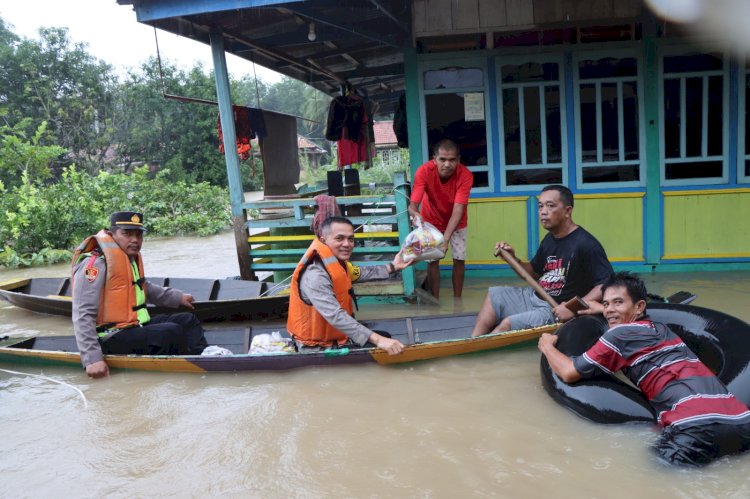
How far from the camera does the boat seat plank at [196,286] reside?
7.25 metres

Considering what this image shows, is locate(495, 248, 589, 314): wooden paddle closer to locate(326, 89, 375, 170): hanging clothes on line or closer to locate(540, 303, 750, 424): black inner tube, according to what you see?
locate(540, 303, 750, 424): black inner tube

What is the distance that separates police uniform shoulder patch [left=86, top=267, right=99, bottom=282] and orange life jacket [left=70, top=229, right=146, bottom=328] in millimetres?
41

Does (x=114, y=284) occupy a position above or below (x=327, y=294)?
above

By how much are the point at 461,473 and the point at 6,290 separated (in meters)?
6.87

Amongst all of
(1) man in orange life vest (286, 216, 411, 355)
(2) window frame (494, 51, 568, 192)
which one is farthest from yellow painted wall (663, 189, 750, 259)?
(1) man in orange life vest (286, 216, 411, 355)

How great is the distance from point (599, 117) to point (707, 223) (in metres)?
1.73

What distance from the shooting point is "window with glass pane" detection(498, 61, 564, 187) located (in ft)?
23.7

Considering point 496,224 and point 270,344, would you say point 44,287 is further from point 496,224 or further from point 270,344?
point 496,224

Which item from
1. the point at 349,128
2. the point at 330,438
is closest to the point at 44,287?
the point at 349,128

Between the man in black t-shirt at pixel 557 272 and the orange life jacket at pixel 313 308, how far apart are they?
47.6 inches

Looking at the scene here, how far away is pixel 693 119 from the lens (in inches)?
280

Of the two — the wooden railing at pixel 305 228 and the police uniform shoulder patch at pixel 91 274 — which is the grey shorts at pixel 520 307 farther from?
the police uniform shoulder patch at pixel 91 274

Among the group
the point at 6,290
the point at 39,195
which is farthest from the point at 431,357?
the point at 39,195

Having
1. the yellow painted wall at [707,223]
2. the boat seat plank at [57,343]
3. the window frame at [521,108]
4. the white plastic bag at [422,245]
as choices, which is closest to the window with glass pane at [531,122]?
the window frame at [521,108]
